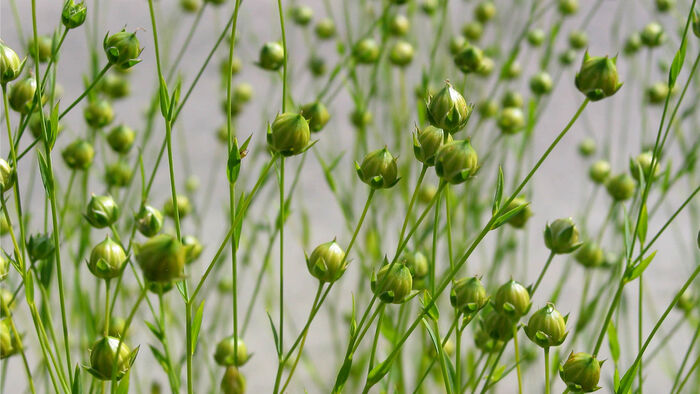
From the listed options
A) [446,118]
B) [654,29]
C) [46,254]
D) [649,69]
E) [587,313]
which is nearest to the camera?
[446,118]

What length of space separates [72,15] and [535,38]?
829 millimetres

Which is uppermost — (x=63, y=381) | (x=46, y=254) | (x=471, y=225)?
(x=471, y=225)

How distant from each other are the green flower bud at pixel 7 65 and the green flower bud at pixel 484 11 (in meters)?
0.87

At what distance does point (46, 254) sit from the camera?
0.60 metres

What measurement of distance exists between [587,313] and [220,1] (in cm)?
54

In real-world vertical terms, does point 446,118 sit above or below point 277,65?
below

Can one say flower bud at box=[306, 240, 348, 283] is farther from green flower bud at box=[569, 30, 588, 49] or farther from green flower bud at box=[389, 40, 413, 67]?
green flower bud at box=[569, 30, 588, 49]

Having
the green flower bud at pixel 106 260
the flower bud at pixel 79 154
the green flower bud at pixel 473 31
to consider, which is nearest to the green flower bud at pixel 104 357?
the green flower bud at pixel 106 260

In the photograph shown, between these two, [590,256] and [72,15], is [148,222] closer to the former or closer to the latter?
[72,15]

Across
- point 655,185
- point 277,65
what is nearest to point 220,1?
point 277,65

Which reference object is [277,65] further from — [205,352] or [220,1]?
[205,352]

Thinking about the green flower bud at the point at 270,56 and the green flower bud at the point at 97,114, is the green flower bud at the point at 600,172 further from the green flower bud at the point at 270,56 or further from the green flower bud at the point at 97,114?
the green flower bud at the point at 97,114

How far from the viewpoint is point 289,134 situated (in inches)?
19.4

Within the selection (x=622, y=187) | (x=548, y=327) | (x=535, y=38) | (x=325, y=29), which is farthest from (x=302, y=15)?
(x=548, y=327)
